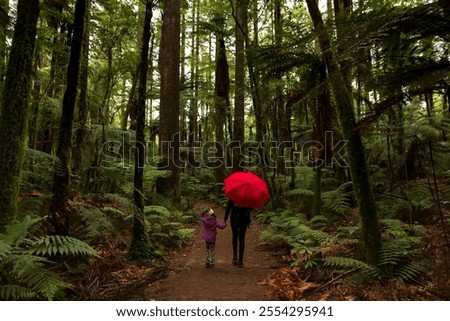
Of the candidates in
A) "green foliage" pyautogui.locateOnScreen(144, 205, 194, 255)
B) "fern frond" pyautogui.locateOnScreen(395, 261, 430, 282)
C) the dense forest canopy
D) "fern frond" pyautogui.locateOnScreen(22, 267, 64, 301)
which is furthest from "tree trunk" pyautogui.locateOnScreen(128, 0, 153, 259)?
"fern frond" pyautogui.locateOnScreen(395, 261, 430, 282)

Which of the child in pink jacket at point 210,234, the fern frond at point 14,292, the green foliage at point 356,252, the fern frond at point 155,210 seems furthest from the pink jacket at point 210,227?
the fern frond at point 14,292

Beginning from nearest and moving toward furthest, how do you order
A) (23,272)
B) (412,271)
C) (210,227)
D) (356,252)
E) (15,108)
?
(23,272) < (412,271) < (15,108) < (356,252) < (210,227)

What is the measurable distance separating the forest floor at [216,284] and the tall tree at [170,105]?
3917 mm

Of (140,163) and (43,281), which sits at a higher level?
(140,163)

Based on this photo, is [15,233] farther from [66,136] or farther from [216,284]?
[216,284]

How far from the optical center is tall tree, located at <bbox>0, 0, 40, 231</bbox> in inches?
171

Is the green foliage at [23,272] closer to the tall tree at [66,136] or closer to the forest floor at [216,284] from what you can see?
the forest floor at [216,284]

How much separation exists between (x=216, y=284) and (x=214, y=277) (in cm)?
41

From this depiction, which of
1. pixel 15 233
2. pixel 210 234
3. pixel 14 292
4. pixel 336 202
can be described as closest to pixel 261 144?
pixel 336 202

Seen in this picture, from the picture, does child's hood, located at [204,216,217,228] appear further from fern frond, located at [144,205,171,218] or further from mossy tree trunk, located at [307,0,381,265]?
mossy tree trunk, located at [307,0,381,265]

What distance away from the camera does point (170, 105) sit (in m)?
10.7

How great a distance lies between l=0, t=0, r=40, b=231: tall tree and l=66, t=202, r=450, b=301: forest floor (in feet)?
4.52

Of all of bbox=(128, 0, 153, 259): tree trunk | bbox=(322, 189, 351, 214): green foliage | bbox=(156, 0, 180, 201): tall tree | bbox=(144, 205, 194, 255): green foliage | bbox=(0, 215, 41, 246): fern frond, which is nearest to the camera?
bbox=(0, 215, 41, 246): fern frond
